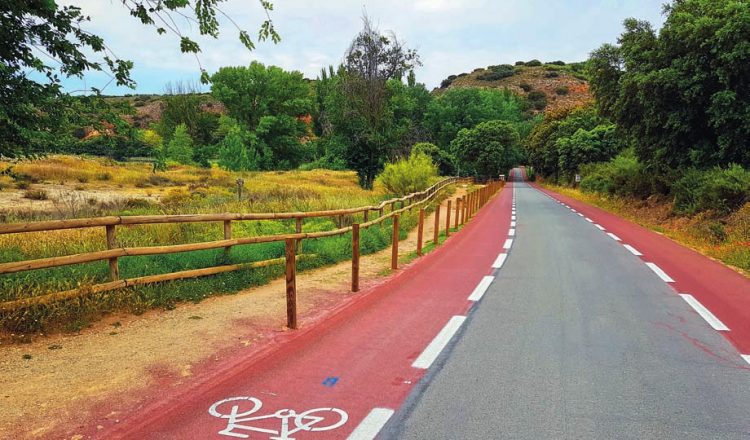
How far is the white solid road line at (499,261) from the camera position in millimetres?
9945

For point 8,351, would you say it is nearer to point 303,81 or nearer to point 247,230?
point 247,230

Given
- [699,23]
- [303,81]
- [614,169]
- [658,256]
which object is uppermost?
[303,81]

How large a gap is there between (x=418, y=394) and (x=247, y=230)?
8.60 meters

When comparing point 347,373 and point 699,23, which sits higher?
point 699,23

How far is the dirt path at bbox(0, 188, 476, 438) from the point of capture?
361 cm

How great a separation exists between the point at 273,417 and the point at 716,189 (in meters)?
16.4

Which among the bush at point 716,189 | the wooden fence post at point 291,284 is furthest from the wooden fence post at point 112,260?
the bush at point 716,189

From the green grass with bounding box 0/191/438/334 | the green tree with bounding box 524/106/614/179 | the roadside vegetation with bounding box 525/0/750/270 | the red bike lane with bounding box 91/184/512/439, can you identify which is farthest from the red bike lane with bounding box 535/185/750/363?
the green tree with bounding box 524/106/614/179

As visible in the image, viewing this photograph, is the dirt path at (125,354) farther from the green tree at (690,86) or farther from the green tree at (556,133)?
the green tree at (556,133)

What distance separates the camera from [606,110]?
24.0 m

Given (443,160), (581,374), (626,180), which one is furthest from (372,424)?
(443,160)

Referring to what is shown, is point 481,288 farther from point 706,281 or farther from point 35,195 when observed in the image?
point 35,195

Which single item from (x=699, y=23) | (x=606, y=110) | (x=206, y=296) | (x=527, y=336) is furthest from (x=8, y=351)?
(x=606, y=110)

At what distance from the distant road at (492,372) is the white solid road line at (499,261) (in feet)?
5.23
